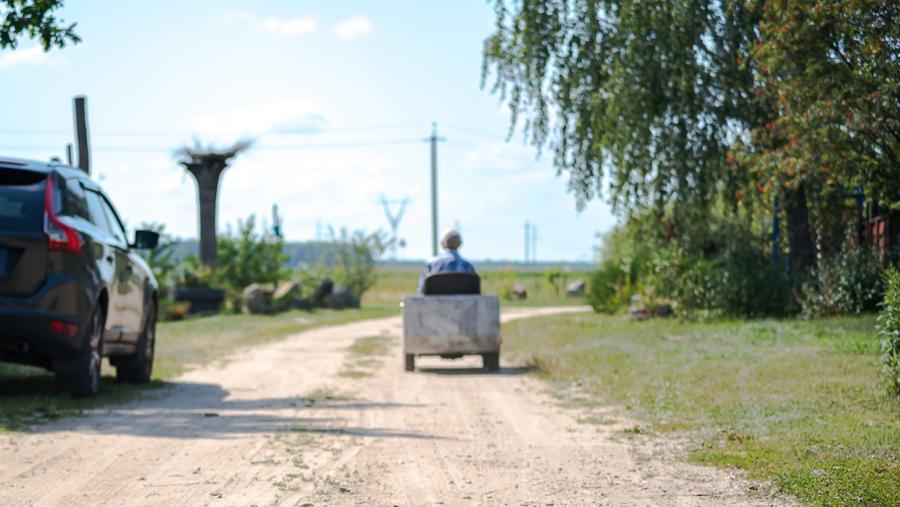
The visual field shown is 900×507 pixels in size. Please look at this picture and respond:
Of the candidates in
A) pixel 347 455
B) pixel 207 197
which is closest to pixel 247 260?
pixel 207 197

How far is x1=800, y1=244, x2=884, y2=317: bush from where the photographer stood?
20.8m

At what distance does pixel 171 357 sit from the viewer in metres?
19.6

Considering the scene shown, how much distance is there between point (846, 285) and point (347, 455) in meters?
14.6

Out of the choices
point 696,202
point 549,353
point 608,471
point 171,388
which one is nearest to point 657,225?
point 696,202

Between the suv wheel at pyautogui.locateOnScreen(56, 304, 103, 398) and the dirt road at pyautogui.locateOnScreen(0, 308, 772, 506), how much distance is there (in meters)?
0.47

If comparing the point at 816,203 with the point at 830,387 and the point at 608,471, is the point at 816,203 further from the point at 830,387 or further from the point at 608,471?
the point at 608,471

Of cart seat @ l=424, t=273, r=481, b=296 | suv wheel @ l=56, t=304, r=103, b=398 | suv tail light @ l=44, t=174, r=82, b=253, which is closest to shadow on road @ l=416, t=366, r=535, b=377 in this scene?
cart seat @ l=424, t=273, r=481, b=296

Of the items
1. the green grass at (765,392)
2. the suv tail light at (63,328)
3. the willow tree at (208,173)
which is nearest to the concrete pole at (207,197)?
the willow tree at (208,173)

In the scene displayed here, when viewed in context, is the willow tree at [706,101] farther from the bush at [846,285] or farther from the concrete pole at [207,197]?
the concrete pole at [207,197]

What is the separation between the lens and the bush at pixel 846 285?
20.8 metres

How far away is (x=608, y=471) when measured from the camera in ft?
26.1

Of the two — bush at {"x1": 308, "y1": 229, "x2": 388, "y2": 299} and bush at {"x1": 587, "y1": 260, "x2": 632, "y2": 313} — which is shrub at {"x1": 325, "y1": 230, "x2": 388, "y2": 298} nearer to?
bush at {"x1": 308, "y1": 229, "x2": 388, "y2": 299}

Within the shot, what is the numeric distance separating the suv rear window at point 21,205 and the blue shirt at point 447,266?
7.13 m

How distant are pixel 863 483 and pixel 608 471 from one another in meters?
1.62
